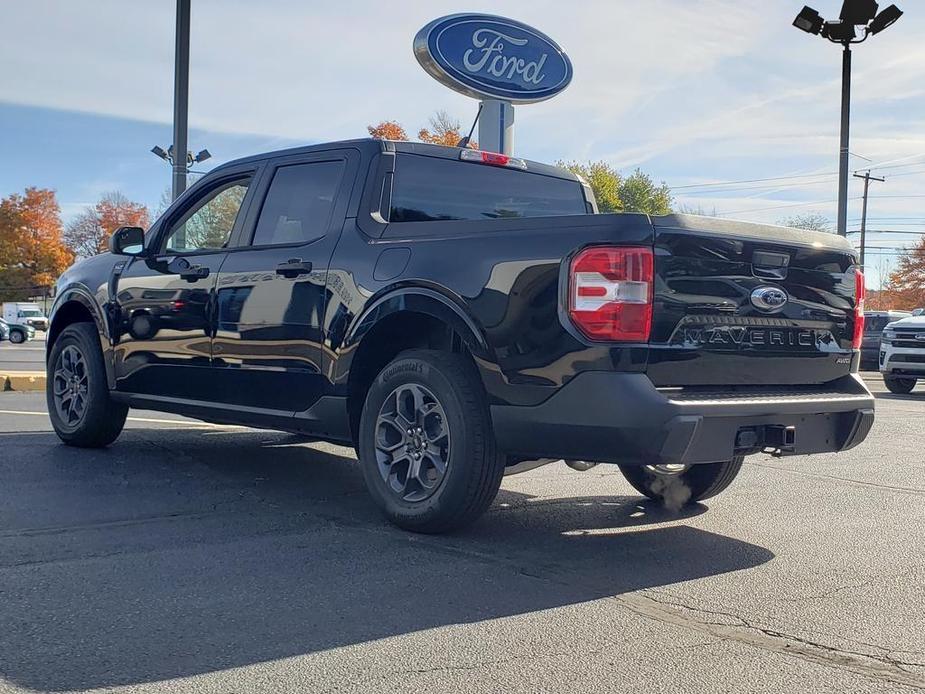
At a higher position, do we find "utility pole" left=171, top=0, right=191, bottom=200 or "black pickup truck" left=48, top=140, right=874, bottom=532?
"utility pole" left=171, top=0, right=191, bottom=200

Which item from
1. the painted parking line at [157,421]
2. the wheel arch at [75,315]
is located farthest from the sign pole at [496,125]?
the wheel arch at [75,315]

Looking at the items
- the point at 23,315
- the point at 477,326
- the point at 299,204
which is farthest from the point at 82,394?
the point at 23,315

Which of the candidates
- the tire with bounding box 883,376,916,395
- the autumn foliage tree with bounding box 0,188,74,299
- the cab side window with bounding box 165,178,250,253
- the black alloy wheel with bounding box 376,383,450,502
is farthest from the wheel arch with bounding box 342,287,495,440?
the autumn foliage tree with bounding box 0,188,74,299

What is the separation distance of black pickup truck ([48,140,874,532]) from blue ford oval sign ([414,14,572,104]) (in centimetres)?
1009

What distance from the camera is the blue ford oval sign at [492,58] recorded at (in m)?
15.8

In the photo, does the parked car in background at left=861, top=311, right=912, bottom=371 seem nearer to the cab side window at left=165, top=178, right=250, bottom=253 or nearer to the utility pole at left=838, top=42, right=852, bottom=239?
the utility pole at left=838, top=42, right=852, bottom=239

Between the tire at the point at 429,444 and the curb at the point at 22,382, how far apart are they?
7.77 m

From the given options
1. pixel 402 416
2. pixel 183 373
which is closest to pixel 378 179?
pixel 402 416

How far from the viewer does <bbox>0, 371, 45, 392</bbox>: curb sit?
1121 cm

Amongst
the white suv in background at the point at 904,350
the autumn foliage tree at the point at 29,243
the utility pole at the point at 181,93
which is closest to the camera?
the utility pole at the point at 181,93

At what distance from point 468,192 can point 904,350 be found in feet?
41.7

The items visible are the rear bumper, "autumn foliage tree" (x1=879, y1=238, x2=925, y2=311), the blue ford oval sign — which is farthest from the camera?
"autumn foliage tree" (x1=879, y1=238, x2=925, y2=311)

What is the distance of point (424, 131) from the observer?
48156 mm

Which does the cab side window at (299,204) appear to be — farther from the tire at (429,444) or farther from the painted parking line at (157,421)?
the painted parking line at (157,421)
